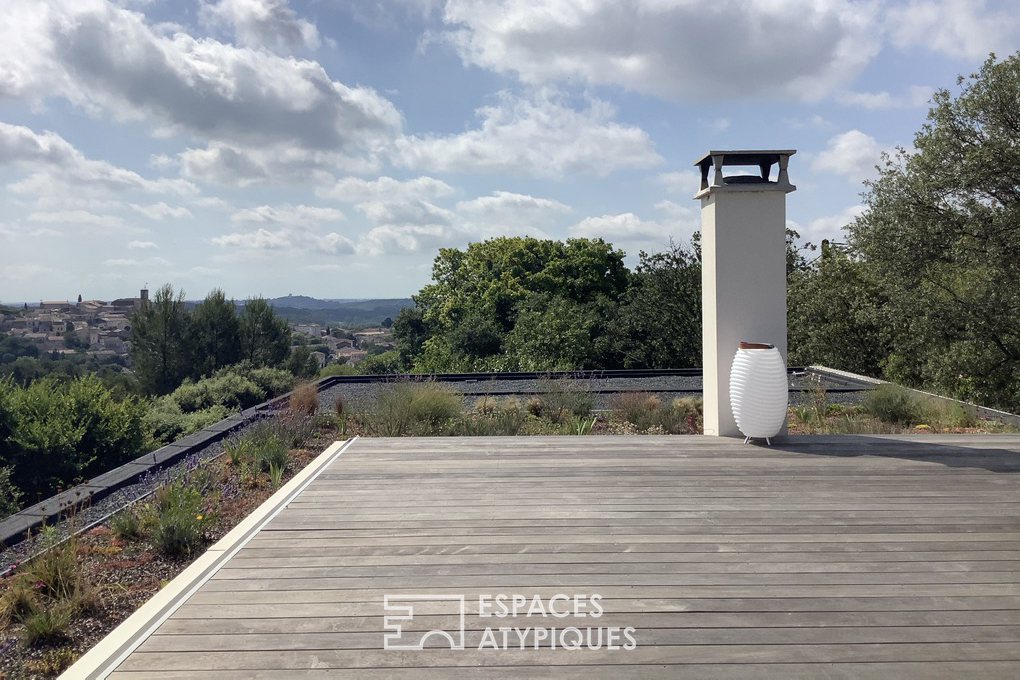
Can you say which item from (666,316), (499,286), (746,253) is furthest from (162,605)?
(499,286)

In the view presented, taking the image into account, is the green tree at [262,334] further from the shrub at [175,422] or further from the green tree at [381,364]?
the shrub at [175,422]

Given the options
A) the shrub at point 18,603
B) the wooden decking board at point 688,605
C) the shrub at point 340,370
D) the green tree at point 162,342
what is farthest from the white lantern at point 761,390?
the green tree at point 162,342

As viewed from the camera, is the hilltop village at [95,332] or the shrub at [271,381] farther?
the hilltop village at [95,332]

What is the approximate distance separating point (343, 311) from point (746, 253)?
44.0m

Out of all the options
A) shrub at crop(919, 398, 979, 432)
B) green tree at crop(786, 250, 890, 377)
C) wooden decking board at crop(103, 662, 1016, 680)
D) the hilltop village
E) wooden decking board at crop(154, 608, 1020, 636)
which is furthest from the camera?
the hilltop village

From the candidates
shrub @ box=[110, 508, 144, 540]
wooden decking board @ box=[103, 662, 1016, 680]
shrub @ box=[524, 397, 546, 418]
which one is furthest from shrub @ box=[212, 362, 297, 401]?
wooden decking board @ box=[103, 662, 1016, 680]

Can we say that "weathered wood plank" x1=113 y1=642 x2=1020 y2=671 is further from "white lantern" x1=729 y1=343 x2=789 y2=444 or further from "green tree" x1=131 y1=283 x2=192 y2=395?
"green tree" x1=131 y1=283 x2=192 y2=395

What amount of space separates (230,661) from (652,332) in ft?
50.4

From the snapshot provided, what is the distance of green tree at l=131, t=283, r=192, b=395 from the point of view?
73.5 ft

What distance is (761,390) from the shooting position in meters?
3.84

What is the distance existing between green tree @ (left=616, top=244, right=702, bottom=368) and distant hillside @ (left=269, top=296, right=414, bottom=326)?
44.3 ft

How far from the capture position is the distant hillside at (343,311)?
27.6m

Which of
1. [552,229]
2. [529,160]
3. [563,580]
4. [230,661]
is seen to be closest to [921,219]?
[529,160]

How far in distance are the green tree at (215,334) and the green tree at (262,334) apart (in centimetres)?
27
